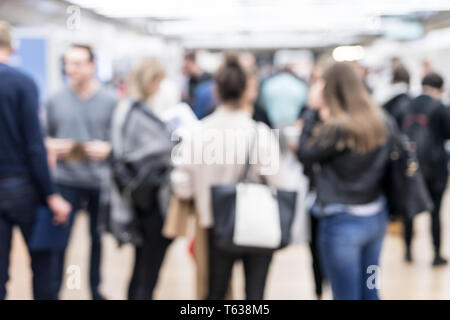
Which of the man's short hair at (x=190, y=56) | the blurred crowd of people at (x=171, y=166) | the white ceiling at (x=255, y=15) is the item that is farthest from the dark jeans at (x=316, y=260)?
the man's short hair at (x=190, y=56)

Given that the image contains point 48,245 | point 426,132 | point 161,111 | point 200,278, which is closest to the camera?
point 200,278

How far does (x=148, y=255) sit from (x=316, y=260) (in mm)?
1132

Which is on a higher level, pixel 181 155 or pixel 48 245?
pixel 181 155

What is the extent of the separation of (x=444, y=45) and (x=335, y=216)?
2.11 meters

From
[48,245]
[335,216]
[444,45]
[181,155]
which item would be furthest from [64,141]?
[444,45]

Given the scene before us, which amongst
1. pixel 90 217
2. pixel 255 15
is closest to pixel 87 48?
pixel 90 217

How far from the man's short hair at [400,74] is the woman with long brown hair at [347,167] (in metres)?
2.07

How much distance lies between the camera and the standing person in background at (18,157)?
228 centimetres

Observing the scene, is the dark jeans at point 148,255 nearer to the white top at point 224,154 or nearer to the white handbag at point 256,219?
the white top at point 224,154

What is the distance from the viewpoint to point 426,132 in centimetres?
440
